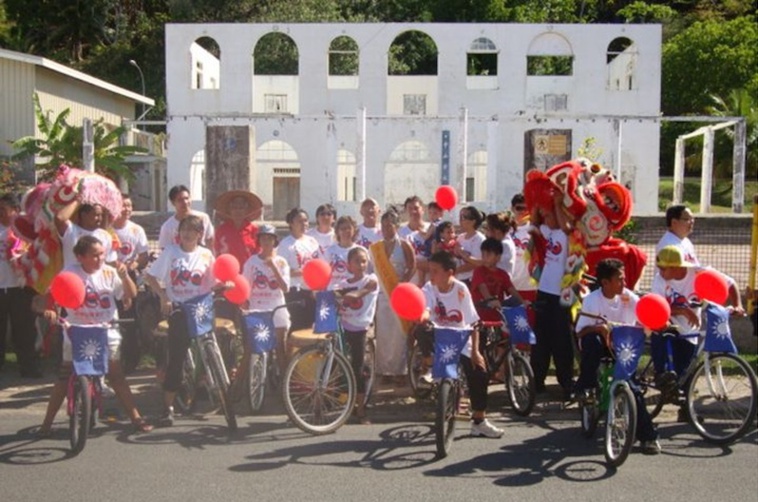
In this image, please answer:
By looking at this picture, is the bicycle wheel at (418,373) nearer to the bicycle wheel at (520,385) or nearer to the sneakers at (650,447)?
the bicycle wheel at (520,385)

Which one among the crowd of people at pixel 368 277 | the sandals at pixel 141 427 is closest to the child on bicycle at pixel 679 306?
the crowd of people at pixel 368 277

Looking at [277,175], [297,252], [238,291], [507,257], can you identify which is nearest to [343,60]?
[277,175]

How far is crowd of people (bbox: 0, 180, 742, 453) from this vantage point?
7613mm

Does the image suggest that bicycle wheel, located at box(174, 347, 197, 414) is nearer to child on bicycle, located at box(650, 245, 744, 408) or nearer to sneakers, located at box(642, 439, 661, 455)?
sneakers, located at box(642, 439, 661, 455)

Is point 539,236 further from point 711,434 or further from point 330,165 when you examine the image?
point 330,165

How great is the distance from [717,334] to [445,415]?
92.6 inches

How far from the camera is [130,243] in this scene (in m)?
9.66

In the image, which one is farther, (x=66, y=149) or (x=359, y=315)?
(x=66, y=149)

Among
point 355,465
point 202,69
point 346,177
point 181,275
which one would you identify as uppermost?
point 202,69

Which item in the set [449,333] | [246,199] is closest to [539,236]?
[449,333]

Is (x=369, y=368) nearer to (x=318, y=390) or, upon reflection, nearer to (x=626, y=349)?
(x=318, y=390)

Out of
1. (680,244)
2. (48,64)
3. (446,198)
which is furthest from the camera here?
(48,64)

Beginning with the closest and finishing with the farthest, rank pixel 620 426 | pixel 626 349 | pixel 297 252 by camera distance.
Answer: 1. pixel 620 426
2. pixel 626 349
3. pixel 297 252

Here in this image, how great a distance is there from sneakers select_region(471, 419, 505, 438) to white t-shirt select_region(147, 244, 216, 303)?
2.45 metres
